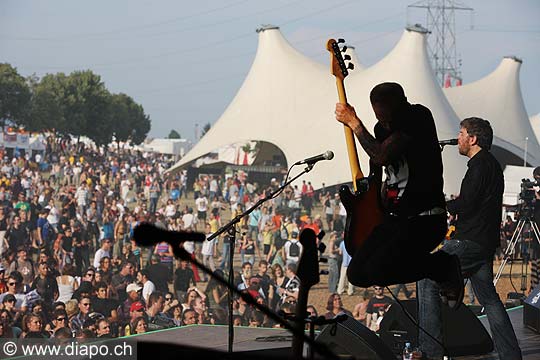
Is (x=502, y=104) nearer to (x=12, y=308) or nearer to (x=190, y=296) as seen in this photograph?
(x=190, y=296)

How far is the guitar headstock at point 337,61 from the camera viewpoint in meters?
3.38

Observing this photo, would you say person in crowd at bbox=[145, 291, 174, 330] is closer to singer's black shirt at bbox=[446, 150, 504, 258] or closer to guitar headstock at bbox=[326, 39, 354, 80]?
singer's black shirt at bbox=[446, 150, 504, 258]

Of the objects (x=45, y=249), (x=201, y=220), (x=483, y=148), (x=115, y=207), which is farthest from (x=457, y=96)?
(x=483, y=148)

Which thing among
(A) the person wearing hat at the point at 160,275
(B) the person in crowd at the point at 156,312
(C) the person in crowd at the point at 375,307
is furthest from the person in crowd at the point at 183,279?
(C) the person in crowd at the point at 375,307

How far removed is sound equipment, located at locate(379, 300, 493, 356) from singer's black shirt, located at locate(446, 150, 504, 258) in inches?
23.0

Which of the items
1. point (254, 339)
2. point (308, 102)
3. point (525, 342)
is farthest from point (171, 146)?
point (525, 342)

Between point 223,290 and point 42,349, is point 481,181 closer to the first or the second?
point 42,349

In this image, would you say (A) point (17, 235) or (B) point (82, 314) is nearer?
(B) point (82, 314)

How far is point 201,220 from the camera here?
53.6ft

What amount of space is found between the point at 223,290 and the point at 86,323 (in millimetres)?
1940

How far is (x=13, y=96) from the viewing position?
3806cm

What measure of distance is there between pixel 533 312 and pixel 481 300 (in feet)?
4.17

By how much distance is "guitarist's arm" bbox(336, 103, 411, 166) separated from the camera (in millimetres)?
2885

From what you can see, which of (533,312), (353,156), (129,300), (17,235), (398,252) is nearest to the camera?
(398,252)
